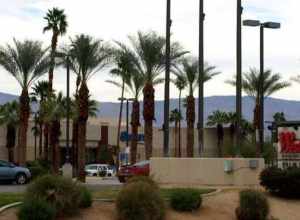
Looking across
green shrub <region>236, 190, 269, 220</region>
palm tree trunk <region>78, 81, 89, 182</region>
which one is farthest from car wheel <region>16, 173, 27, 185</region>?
green shrub <region>236, 190, 269, 220</region>

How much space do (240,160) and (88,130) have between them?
62197mm

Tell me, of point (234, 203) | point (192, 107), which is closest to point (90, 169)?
point (192, 107)

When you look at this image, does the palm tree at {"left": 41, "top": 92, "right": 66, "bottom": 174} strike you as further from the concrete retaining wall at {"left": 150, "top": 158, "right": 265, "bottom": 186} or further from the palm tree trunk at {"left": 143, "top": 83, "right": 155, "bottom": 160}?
the concrete retaining wall at {"left": 150, "top": 158, "right": 265, "bottom": 186}

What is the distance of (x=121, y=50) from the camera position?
50250 millimetres

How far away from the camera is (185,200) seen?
2083cm

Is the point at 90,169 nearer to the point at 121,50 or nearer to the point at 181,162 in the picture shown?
the point at 121,50

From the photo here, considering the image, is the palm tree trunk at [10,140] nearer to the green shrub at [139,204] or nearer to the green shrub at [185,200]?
the green shrub at [185,200]

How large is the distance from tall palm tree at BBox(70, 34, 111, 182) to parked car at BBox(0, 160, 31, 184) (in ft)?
23.1

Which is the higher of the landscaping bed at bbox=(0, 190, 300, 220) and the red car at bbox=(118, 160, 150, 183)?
the red car at bbox=(118, 160, 150, 183)

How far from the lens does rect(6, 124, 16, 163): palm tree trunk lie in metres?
Answer: 74.6

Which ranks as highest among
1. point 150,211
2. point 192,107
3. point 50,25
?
point 50,25

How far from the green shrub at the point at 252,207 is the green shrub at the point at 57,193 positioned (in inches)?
186

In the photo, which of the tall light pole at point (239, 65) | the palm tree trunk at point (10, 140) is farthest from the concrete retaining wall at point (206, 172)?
the palm tree trunk at point (10, 140)

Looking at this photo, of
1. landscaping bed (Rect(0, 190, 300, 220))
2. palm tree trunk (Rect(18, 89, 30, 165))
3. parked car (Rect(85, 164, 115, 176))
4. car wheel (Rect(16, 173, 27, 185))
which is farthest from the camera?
parked car (Rect(85, 164, 115, 176))
